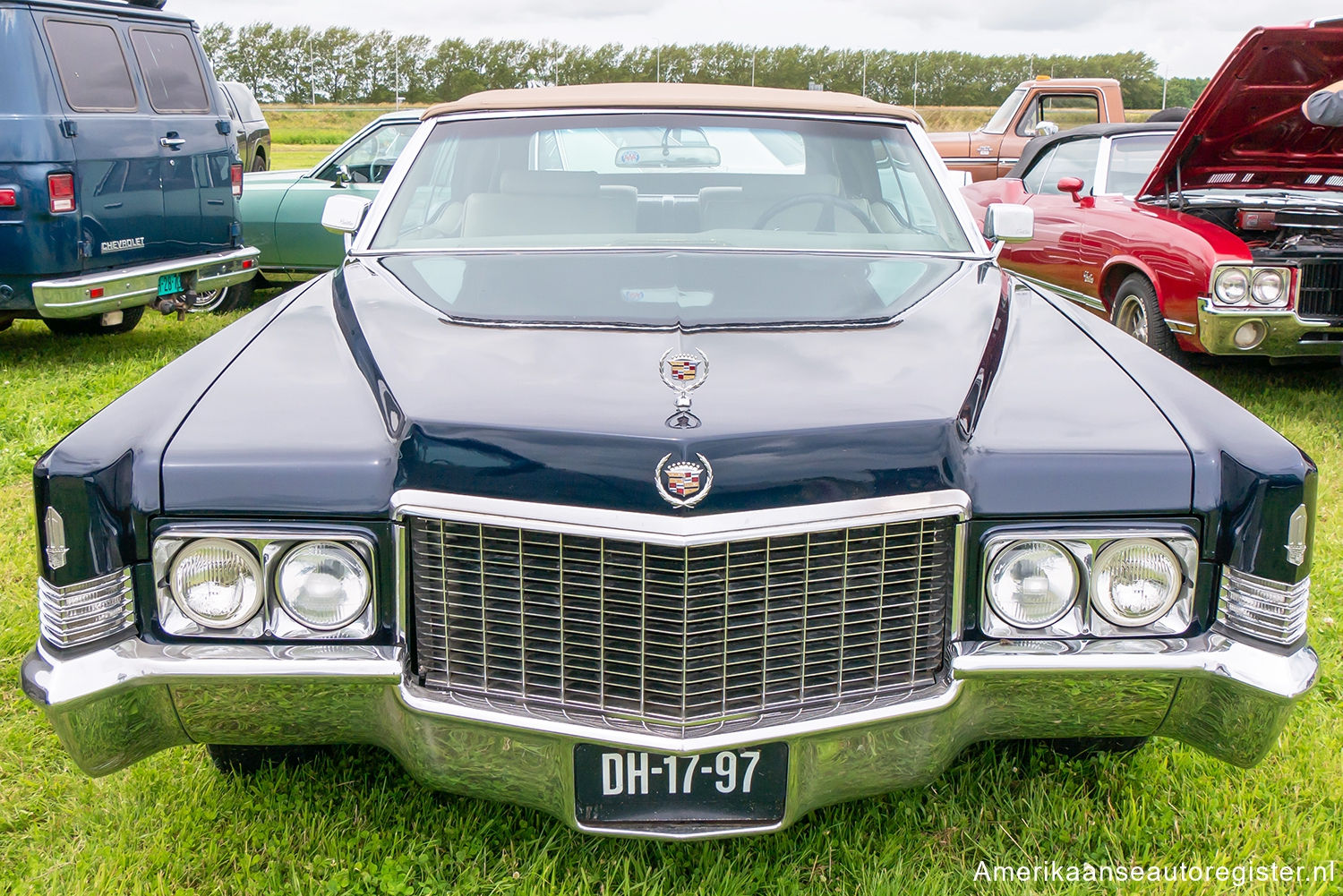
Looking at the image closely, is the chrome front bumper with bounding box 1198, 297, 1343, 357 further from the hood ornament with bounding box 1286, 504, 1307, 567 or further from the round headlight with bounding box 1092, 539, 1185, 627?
the round headlight with bounding box 1092, 539, 1185, 627

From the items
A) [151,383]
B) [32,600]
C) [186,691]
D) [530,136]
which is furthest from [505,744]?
[32,600]

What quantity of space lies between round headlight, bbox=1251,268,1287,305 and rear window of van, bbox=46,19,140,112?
6.22 metres

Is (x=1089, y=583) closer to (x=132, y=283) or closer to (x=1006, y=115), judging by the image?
(x=132, y=283)

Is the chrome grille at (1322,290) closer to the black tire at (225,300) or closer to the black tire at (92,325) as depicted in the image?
the black tire at (92,325)

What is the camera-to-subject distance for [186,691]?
1.95 meters

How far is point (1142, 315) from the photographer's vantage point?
621 centimetres

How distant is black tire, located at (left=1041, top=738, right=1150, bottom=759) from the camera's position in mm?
2535

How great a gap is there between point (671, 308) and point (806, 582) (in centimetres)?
77

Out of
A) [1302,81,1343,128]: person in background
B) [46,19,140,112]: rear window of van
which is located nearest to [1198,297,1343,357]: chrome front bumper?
[1302,81,1343,128]: person in background

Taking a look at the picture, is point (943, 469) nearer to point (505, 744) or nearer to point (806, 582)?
point (806, 582)

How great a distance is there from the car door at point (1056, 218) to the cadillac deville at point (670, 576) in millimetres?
5080

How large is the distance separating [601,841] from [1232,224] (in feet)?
18.0

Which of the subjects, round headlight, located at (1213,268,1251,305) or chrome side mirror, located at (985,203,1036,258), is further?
round headlight, located at (1213,268,1251,305)

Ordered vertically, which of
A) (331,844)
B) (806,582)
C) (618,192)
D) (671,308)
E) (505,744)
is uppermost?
(618,192)
